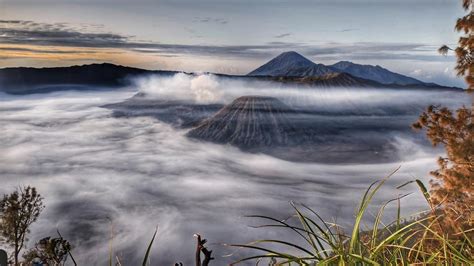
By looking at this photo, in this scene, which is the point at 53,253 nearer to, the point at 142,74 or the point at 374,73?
the point at 374,73

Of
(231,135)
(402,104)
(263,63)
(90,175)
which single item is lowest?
(90,175)

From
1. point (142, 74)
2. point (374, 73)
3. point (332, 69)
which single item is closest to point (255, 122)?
point (142, 74)

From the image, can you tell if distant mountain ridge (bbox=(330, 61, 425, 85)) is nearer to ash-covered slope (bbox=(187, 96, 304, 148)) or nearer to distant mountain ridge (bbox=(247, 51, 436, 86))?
distant mountain ridge (bbox=(247, 51, 436, 86))

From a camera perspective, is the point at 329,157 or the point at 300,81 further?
the point at 329,157

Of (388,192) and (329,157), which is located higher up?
(329,157)

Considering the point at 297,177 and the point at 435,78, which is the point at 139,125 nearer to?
the point at 297,177

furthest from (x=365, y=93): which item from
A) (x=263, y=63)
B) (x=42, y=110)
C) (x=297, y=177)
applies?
(x=42, y=110)

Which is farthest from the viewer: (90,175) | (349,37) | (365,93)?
(90,175)

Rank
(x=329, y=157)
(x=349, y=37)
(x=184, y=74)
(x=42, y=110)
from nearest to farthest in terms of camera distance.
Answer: (x=349, y=37) → (x=184, y=74) → (x=329, y=157) → (x=42, y=110)
